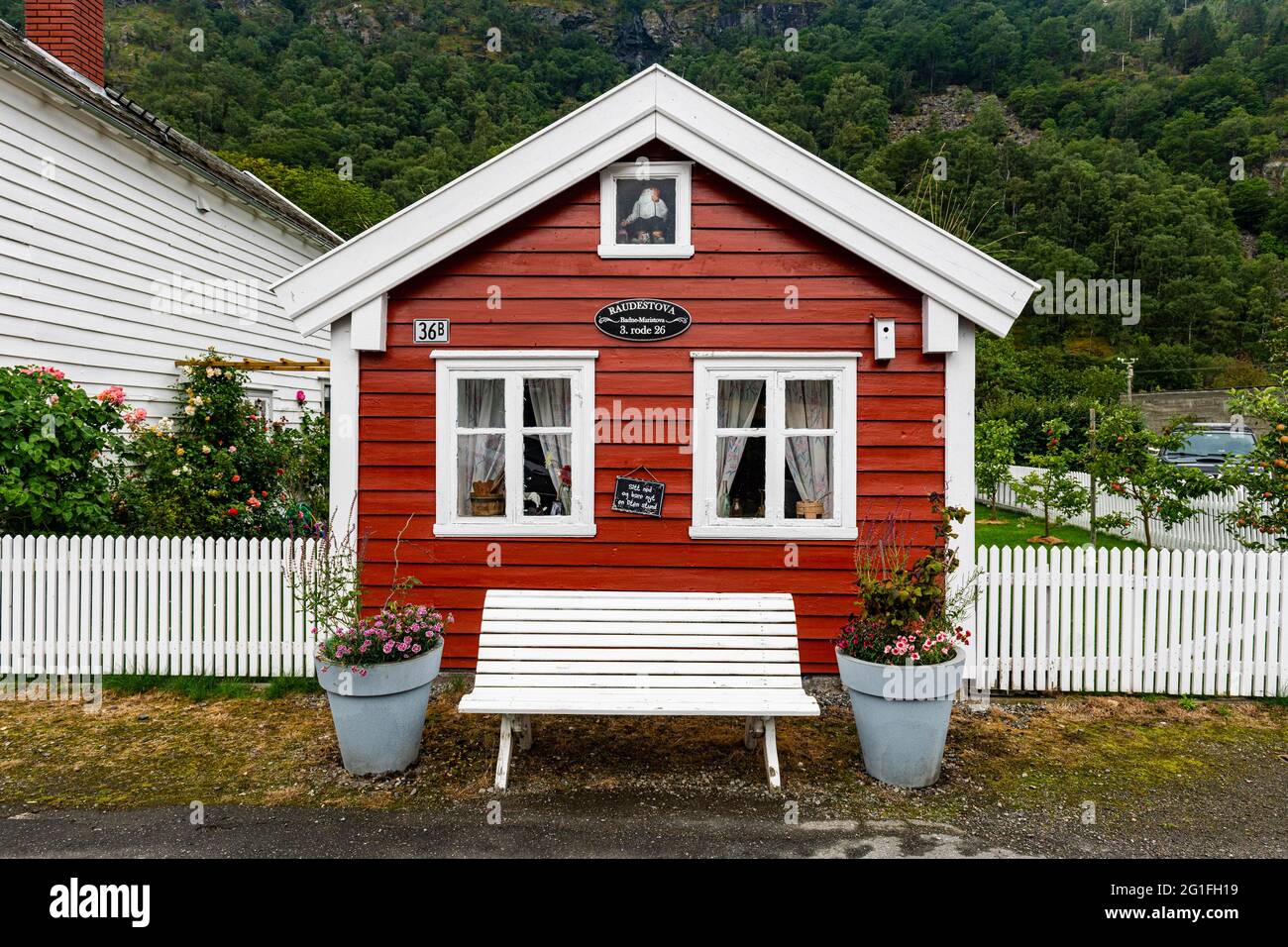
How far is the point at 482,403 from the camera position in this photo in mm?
6371

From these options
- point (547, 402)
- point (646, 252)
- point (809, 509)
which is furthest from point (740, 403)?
point (547, 402)

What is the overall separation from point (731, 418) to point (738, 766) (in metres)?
2.77

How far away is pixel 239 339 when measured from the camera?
1207 cm

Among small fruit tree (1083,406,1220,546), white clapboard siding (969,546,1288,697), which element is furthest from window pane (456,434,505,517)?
small fruit tree (1083,406,1220,546)

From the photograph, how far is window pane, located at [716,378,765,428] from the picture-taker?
20.7ft

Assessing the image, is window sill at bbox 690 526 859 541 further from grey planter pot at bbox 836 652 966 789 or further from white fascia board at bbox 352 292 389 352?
white fascia board at bbox 352 292 389 352

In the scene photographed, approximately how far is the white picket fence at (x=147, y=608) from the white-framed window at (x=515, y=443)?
4.84 ft

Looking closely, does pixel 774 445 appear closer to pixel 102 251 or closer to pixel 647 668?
pixel 647 668

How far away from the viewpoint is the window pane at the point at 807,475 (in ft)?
20.6

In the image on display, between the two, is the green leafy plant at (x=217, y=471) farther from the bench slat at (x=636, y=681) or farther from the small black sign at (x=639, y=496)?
the bench slat at (x=636, y=681)

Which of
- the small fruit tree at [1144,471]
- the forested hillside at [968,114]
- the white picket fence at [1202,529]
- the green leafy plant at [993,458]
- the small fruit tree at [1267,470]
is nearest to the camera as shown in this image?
the small fruit tree at [1267,470]

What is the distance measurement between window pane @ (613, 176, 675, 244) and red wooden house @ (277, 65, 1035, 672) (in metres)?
0.02

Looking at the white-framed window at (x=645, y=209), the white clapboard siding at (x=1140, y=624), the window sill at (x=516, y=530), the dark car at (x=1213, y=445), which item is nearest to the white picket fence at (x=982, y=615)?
the white clapboard siding at (x=1140, y=624)

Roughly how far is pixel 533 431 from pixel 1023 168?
59220 millimetres
